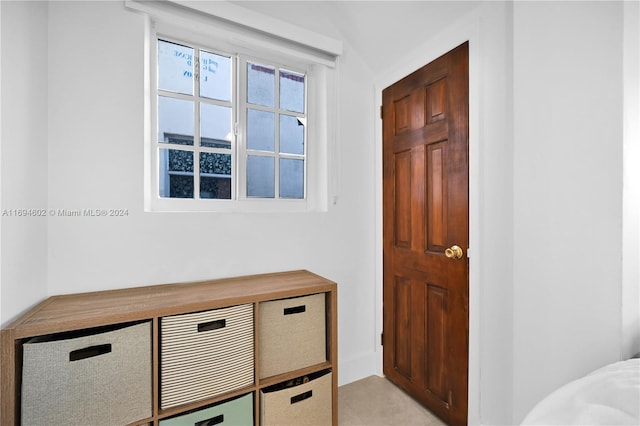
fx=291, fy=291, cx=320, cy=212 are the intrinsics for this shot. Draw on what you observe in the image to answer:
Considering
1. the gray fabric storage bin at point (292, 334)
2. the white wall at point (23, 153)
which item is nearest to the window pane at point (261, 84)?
the white wall at point (23, 153)

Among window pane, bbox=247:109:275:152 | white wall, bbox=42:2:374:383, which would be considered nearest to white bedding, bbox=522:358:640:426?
white wall, bbox=42:2:374:383

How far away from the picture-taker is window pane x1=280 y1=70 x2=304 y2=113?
193 cm

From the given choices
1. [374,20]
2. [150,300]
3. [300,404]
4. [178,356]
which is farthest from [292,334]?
[374,20]

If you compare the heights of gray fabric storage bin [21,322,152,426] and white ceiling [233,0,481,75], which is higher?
white ceiling [233,0,481,75]

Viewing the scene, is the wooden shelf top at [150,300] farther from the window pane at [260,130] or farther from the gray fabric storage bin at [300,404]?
the window pane at [260,130]

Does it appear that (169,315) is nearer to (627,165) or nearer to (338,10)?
(627,165)

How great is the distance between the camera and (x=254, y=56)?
5.91ft

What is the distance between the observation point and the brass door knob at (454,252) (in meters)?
1.52

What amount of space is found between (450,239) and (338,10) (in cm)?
161

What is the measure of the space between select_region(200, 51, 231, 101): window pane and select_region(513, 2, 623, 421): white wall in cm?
149

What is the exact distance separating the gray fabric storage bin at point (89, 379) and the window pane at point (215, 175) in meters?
0.82

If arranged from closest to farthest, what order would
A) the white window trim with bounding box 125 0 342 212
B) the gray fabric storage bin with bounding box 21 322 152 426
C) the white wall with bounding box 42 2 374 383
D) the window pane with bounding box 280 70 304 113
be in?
the gray fabric storage bin with bounding box 21 322 152 426 < the white wall with bounding box 42 2 374 383 < the white window trim with bounding box 125 0 342 212 < the window pane with bounding box 280 70 304 113

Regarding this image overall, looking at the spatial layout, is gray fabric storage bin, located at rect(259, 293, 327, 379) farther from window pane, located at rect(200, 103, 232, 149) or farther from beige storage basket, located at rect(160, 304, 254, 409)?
window pane, located at rect(200, 103, 232, 149)

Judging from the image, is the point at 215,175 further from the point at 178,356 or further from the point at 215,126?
the point at 178,356
